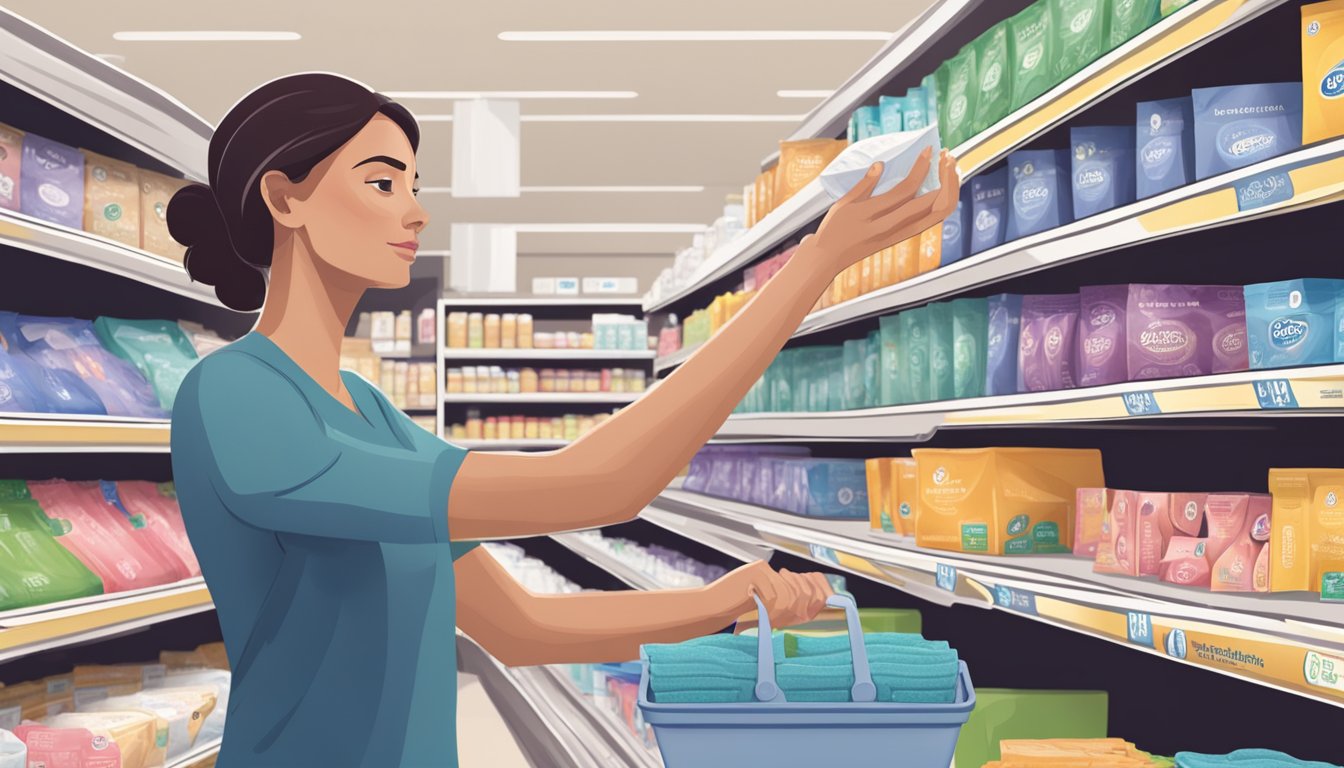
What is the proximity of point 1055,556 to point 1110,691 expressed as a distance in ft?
1.50

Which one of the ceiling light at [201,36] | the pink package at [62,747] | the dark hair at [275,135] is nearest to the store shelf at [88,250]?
the pink package at [62,747]

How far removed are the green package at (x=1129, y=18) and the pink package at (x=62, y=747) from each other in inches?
100

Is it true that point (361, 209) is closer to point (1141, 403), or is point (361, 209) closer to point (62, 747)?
point (1141, 403)

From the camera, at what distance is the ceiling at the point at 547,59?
6.73m

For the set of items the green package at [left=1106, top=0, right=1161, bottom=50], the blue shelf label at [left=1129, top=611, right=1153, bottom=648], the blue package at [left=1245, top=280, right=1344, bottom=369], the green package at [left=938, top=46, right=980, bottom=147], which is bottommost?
the blue shelf label at [left=1129, top=611, right=1153, bottom=648]

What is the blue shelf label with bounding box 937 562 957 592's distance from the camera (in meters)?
2.11

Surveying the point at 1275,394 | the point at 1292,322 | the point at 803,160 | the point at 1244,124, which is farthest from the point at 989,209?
the point at 803,160

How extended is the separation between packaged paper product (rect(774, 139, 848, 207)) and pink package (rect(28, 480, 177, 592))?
2105mm

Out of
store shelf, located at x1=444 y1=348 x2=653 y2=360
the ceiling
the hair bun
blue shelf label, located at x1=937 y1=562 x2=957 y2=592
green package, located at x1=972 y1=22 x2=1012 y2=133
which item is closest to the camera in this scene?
the hair bun

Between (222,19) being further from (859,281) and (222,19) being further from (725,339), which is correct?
(725,339)

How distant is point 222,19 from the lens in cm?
686

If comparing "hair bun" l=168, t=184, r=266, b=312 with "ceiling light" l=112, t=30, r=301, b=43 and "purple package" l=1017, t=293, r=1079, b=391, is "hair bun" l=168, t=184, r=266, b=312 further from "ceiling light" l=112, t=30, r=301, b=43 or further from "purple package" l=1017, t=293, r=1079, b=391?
"ceiling light" l=112, t=30, r=301, b=43

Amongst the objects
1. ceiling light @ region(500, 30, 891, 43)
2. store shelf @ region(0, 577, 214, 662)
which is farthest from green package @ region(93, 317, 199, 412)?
ceiling light @ region(500, 30, 891, 43)

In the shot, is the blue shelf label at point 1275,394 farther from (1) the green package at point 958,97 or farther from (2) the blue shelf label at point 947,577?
(1) the green package at point 958,97
